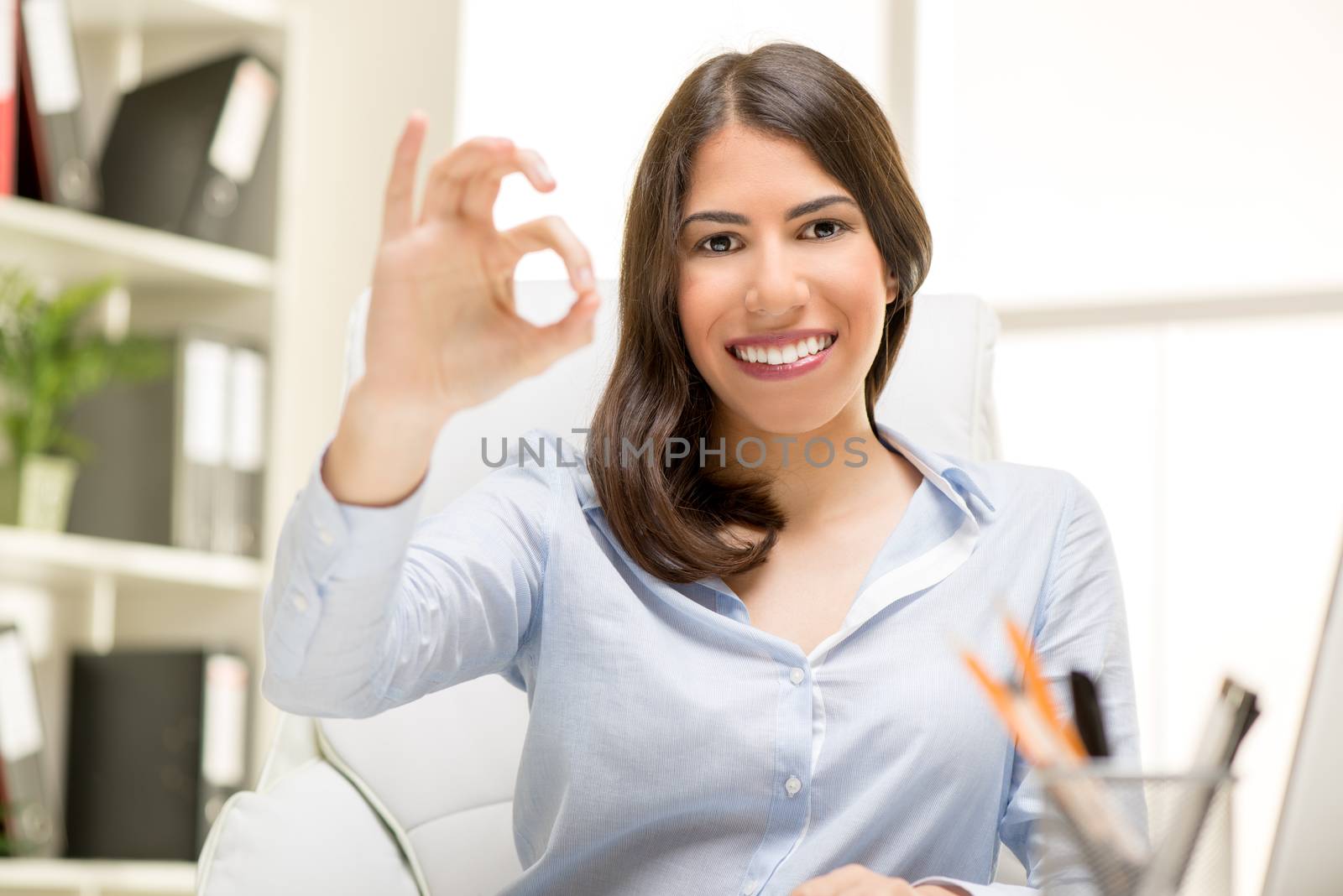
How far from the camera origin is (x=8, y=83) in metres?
2.06

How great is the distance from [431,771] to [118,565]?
1056 millimetres

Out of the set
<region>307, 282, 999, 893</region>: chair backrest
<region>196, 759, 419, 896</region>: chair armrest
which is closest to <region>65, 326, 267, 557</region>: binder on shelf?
<region>307, 282, 999, 893</region>: chair backrest

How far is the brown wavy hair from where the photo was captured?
1.10 meters

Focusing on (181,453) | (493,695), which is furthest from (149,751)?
(493,695)

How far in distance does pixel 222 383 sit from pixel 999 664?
5.04 ft

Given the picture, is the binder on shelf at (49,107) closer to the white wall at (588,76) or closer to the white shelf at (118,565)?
the white shelf at (118,565)

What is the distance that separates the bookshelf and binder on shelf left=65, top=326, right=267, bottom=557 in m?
0.04

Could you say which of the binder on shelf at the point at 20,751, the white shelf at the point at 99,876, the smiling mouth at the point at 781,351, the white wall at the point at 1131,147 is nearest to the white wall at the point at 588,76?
the white wall at the point at 1131,147

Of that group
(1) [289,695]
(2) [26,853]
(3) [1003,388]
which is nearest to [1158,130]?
(3) [1003,388]

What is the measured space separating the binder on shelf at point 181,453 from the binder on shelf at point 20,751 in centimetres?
30

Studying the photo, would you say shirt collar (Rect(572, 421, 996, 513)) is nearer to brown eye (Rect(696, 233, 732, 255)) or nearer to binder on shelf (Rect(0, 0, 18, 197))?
brown eye (Rect(696, 233, 732, 255))

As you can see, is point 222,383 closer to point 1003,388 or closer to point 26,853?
point 26,853

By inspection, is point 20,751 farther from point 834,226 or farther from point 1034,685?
point 1034,685

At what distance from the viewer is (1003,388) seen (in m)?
2.30
